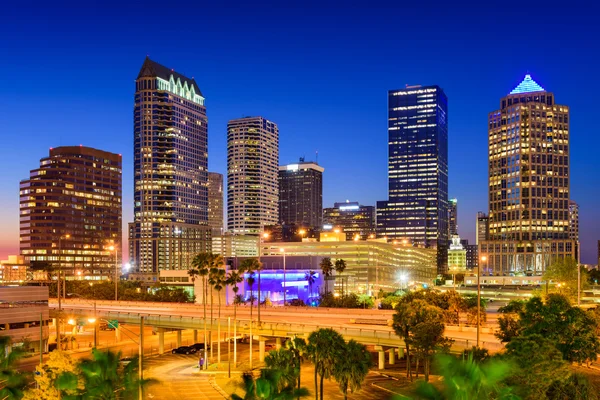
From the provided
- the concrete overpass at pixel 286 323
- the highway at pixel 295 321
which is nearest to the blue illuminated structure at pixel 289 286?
the concrete overpass at pixel 286 323

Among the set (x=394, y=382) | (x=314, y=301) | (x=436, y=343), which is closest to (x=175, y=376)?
(x=394, y=382)

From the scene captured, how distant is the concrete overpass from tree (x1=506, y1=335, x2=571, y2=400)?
2334 centimetres

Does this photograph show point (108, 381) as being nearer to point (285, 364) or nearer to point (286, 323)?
point (285, 364)

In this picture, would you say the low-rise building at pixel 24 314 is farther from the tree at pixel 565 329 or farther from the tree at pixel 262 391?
the tree at pixel 262 391

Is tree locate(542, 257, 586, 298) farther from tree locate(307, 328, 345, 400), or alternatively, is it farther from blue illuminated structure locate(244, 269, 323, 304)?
tree locate(307, 328, 345, 400)

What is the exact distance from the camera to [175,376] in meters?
85.6

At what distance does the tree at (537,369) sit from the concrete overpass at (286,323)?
23.3m

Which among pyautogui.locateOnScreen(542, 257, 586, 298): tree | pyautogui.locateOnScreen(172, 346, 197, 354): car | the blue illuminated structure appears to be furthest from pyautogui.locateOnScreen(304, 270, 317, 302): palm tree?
pyautogui.locateOnScreen(172, 346, 197, 354): car

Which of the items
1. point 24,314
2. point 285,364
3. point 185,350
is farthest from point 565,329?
point 24,314

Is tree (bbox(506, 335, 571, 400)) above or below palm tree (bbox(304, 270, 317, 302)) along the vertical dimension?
above

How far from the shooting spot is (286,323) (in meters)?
93.1

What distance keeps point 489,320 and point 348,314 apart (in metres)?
23.8

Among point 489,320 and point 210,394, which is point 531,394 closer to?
point 210,394

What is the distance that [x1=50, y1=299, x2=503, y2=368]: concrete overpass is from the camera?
273ft
